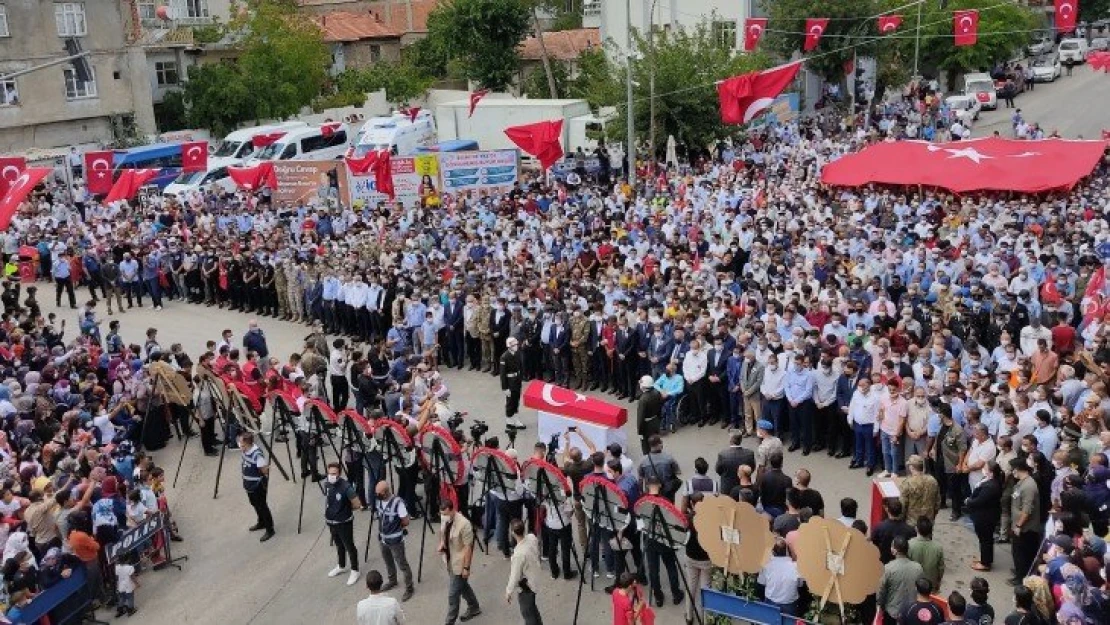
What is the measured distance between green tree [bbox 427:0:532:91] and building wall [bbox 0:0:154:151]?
13.2 m

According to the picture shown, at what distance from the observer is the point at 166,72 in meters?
46.4

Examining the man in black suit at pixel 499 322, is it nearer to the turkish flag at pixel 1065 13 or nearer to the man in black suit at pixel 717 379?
the man in black suit at pixel 717 379

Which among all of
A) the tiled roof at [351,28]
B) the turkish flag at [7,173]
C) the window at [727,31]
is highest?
the tiled roof at [351,28]

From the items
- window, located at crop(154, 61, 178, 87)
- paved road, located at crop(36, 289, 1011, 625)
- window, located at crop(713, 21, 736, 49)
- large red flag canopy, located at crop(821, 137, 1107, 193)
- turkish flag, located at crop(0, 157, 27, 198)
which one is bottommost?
paved road, located at crop(36, 289, 1011, 625)

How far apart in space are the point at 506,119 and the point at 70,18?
17.5 meters

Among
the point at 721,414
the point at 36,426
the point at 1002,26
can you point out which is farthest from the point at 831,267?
the point at 1002,26

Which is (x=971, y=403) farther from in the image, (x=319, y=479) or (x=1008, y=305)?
(x=319, y=479)

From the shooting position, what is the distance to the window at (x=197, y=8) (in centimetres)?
5403

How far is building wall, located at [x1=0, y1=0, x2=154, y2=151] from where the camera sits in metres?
39.1

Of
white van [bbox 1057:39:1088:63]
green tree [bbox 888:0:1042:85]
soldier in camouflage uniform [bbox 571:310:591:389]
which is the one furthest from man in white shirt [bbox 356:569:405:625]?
white van [bbox 1057:39:1088:63]

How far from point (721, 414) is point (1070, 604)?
7.52m

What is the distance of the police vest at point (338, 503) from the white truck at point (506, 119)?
2461cm

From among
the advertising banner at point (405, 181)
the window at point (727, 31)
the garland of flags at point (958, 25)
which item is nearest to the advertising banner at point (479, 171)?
the advertising banner at point (405, 181)

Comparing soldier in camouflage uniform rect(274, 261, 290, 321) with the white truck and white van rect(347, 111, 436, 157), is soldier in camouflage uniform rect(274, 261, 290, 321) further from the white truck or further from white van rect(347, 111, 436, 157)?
the white truck
